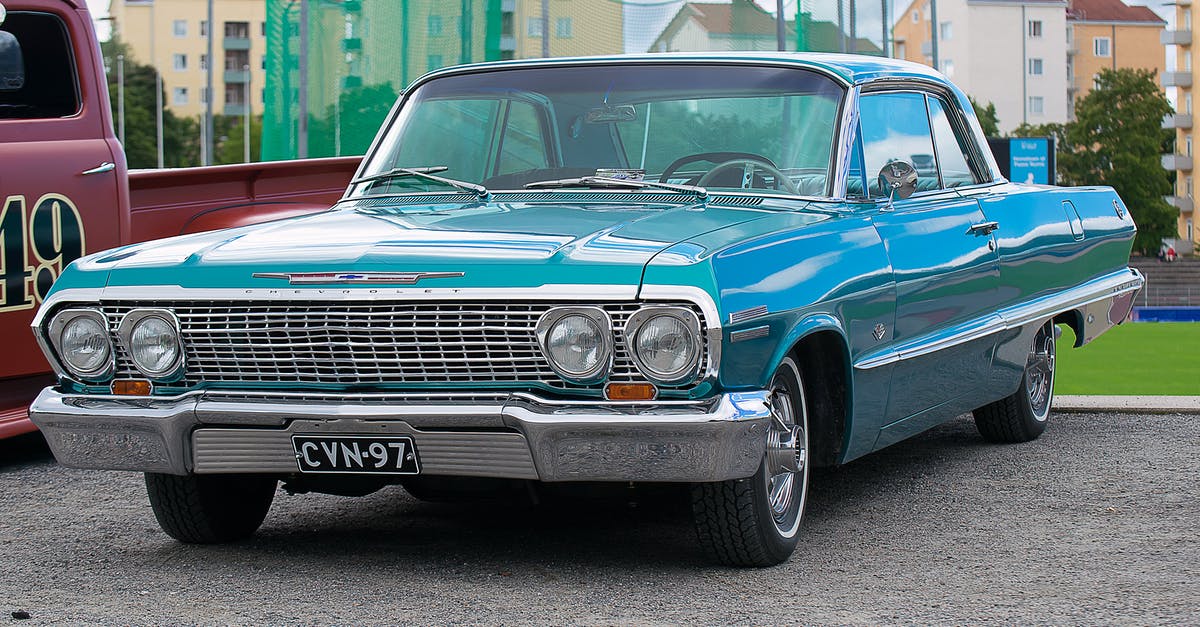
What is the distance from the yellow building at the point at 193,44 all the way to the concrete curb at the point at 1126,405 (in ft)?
351

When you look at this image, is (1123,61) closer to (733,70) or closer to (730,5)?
(730,5)

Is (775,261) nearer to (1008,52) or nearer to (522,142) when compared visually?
(522,142)

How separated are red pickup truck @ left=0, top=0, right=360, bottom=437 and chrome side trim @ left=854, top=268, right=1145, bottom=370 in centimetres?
405

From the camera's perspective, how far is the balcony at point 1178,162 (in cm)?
9238

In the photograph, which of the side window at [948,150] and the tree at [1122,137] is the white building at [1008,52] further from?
the side window at [948,150]

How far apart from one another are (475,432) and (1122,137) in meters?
72.9

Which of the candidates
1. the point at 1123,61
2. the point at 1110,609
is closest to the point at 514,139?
the point at 1110,609

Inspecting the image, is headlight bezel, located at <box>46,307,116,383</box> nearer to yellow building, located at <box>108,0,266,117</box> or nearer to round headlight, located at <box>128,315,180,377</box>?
round headlight, located at <box>128,315,180,377</box>

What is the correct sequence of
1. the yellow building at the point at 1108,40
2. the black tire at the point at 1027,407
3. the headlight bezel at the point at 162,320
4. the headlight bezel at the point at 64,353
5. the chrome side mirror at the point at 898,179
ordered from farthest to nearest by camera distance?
the yellow building at the point at 1108,40 → the black tire at the point at 1027,407 → the chrome side mirror at the point at 898,179 → the headlight bezel at the point at 64,353 → the headlight bezel at the point at 162,320

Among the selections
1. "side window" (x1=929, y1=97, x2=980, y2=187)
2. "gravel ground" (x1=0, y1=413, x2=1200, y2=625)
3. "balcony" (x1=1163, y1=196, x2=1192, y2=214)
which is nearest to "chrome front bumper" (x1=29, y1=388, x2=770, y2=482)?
"gravel ground" (x1=0, y1=413, x2=1200, y2=625)

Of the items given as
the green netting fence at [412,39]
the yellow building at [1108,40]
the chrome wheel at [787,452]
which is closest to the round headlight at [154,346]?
the chrome wheel at [787,452]

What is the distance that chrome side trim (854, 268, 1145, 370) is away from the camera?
6.02 m

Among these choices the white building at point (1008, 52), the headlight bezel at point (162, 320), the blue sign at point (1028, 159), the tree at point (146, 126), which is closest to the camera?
the headlight bezel at point (162, 320)

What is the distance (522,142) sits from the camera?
6.46 metres
